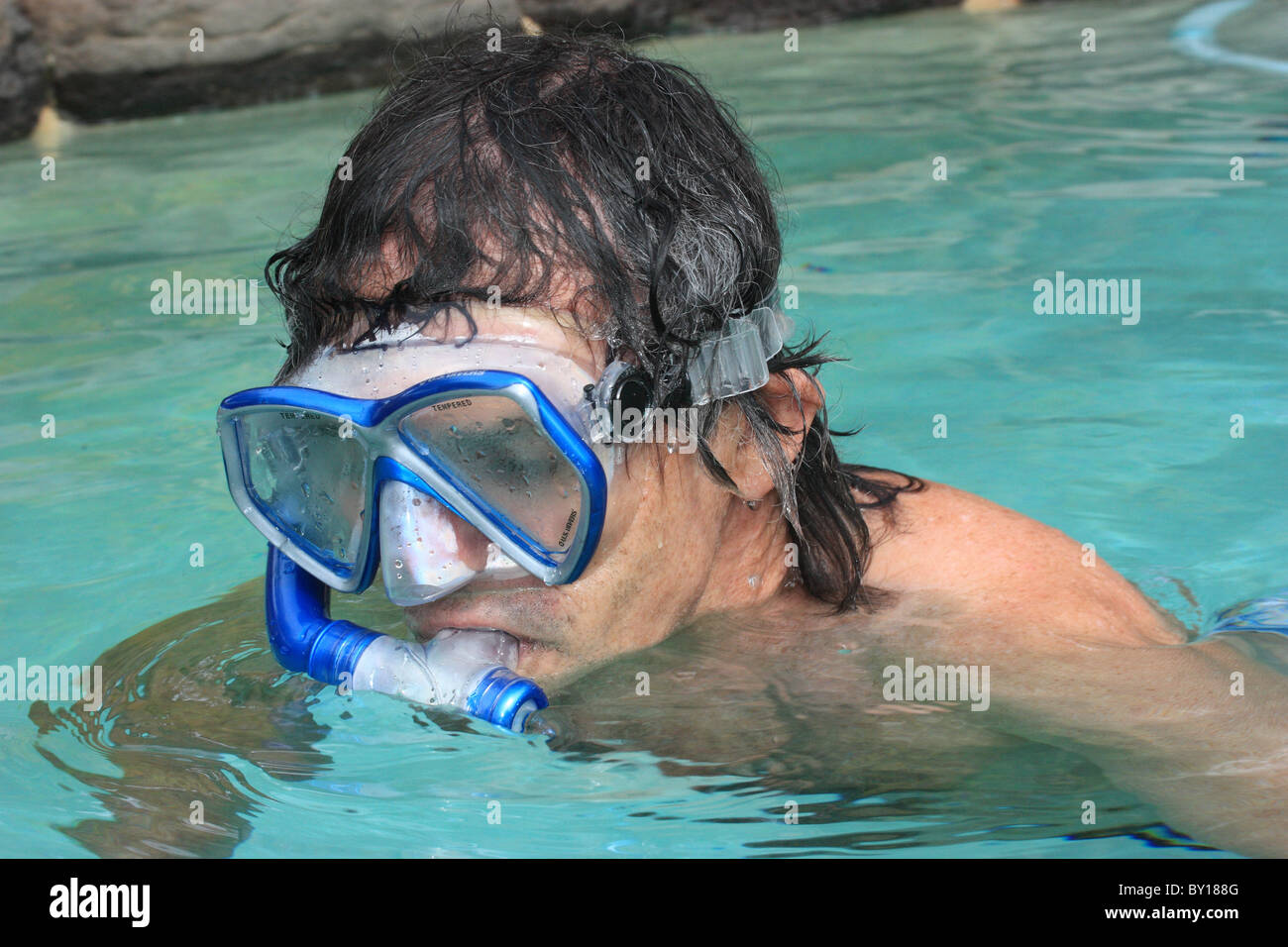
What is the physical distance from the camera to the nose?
225 centimetres

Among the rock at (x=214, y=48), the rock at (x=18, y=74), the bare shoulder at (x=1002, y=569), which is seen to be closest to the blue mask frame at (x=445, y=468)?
the bare shoulder at (x=1002, y=569)

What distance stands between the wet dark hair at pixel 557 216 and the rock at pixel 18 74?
6.35m

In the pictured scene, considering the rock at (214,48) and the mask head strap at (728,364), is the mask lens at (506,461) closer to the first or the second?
the mask head strap at (728,364)

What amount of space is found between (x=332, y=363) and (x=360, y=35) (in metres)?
7.48

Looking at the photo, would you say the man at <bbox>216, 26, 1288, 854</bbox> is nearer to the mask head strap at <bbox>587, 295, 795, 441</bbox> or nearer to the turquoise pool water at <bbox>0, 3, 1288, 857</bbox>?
the mask head strap at <bbox>587, 295, 795, 441</bbox>

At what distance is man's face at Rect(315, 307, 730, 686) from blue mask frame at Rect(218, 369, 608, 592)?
0.06 meters

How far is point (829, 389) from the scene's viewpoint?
4434mm

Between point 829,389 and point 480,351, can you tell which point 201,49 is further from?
point 480,351

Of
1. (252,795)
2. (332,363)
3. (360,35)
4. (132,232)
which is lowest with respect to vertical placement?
(252,795)

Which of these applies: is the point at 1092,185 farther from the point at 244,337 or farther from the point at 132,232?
the point at 132,232

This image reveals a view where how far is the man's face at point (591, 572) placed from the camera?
2.25 metres

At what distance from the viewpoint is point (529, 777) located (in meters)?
2.45

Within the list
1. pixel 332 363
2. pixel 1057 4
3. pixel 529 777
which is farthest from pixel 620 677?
pixel 1057 4

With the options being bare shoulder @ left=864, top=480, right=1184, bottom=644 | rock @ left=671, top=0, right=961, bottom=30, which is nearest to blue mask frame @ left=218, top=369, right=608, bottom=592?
bare shoulder @ left=864, top=480, right=1184, bottom=644
